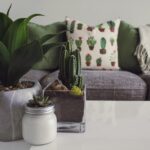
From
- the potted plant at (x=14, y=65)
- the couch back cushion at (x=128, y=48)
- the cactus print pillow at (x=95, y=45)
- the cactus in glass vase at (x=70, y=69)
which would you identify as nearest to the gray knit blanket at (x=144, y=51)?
the couch back cushion at (x=128, y=48)

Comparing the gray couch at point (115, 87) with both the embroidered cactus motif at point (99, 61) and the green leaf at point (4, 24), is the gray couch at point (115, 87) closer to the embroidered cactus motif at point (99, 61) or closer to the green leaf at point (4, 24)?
the embroidered cactus motif at point (99, 61)

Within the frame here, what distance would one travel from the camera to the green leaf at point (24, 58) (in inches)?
33.5

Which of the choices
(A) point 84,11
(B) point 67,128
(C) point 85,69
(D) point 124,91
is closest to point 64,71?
(B) point 67,128

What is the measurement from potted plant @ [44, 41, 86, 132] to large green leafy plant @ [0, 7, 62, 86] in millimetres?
114

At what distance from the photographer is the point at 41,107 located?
0.83 meters

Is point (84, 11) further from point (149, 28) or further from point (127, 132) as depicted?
point (127, 132)

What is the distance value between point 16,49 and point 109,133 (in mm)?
415

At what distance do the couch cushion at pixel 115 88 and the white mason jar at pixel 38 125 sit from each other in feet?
3.86

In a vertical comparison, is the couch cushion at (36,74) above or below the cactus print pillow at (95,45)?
below

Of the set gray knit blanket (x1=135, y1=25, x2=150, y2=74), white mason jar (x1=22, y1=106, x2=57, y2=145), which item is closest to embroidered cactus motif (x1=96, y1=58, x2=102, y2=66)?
gray knit blanket (x1=135, y1=25, x2=150, y2=74)

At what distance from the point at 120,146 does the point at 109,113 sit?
31 cm

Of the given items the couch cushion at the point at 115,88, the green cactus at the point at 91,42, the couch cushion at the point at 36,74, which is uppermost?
the green cactus at the point at 91,42

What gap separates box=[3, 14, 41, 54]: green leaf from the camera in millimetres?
900

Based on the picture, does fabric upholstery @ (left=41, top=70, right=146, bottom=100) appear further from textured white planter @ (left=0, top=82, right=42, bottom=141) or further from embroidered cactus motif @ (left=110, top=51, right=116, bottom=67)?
textured white planter @ (left=0, top=82, right=42, bottom=141)
